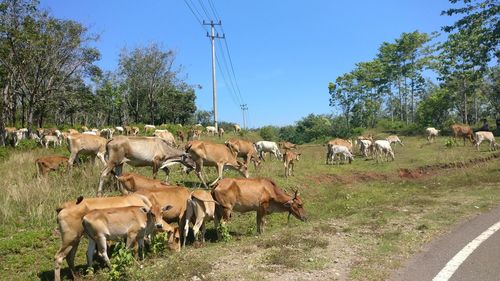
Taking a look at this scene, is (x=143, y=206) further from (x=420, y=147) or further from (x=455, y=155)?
(x=420, y=147)

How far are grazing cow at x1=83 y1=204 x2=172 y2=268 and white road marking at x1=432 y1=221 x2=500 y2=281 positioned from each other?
5.24 meters

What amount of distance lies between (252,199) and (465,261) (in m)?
4.97

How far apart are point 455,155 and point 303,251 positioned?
21.9 metres

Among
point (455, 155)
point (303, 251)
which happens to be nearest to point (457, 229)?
point (303, 251)

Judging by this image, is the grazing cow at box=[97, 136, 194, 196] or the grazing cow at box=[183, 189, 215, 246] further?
Result: the grazing cow at box=[97, 136, 194, 196]

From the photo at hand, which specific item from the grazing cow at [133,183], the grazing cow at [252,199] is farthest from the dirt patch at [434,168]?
the grazing cow at [133,183]

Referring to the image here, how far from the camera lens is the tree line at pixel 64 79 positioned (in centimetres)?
2750

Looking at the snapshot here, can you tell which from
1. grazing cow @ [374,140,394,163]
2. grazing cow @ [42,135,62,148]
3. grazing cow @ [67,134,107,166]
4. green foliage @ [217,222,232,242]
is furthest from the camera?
grazing cow @ [42,135,62,148]

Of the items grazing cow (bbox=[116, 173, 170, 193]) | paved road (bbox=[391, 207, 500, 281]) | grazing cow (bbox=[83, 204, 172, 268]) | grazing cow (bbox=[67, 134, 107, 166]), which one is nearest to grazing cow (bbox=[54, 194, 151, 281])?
grazing cow (bbox=[83, 204, 172, 268])

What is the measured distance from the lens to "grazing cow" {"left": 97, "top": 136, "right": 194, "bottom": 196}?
14.0m

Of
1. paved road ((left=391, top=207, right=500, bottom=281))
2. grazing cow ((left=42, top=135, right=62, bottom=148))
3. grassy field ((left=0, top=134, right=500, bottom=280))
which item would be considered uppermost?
grazing cow ((left=42, top=135, right=62, bottom=148))

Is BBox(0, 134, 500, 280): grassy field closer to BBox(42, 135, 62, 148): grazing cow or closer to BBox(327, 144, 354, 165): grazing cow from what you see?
BBox(327, 144, 354, 165): grazing cow

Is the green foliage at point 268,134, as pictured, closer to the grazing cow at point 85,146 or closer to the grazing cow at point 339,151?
the grazing cow at point 339,151

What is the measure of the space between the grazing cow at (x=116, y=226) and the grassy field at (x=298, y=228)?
478 mm
